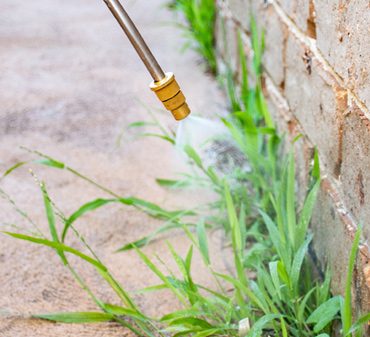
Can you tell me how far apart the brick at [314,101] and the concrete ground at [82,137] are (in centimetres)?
46

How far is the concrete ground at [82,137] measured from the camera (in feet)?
6.01

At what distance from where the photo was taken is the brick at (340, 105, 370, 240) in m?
1.40

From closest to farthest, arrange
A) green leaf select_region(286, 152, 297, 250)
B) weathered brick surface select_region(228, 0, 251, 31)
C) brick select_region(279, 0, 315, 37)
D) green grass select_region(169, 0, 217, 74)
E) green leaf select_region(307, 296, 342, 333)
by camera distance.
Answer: green leaf select_region(307, 296, 342, 333) < green leaf select_region(286, 152, 297, 250) < brick select_region(279, 0, 315, 37) < weathered brick surface select_region(228, 0, 251, 31) < green grass select_region(169, 0, 217, 74)

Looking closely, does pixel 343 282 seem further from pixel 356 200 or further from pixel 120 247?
pixel 120 247

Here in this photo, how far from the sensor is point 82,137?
2752mm

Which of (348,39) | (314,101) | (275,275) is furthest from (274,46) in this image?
(275,275)

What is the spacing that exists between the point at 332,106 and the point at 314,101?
0.18 meters

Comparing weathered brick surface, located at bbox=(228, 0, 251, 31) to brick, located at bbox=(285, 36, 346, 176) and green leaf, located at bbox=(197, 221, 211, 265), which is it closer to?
brick, located at bbox=(285, 36, 346, 176)

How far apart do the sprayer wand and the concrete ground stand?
682 mm

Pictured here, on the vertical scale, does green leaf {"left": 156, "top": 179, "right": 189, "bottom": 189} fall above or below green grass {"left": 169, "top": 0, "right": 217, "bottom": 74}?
below

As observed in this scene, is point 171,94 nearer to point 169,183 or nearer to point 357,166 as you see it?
point 357,166

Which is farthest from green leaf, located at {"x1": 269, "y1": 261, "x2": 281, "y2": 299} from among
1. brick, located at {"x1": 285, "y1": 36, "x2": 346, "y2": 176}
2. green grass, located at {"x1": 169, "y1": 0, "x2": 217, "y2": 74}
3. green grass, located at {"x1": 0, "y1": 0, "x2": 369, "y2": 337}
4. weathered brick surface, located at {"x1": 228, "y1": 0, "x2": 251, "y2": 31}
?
green grass, located at {"x1": 169, "y1": 0, "x2": 217, "y2": 74}

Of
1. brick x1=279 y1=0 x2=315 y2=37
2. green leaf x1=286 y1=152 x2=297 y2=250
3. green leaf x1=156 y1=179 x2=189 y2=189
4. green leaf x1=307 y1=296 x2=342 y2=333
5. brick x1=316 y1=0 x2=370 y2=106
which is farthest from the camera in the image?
green leaf x1=156 y1=179 x2=189 y2=189

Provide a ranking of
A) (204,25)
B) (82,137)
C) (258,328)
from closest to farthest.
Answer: (258,328), (82,137), (204,25)
